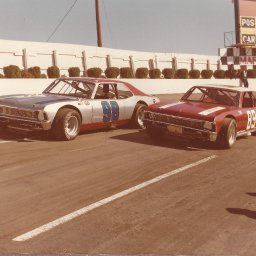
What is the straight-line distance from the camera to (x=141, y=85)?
30469 millimetres

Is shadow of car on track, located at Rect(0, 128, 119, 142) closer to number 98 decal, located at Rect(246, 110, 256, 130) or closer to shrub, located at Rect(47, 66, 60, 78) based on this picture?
number 98 decal, located at Rect(246, 110, 256, 130)

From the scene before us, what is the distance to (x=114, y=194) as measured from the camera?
212 inches

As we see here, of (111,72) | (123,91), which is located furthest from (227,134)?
(111,72)

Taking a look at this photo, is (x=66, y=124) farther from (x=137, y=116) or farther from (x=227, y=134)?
(x=227, y=134)

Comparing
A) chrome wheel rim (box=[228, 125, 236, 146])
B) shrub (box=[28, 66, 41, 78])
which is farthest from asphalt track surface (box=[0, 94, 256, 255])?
shrub (box=[28, 66, 41, 78])

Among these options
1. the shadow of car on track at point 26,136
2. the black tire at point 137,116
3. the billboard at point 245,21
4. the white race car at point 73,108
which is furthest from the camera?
the billboard at point 245,21

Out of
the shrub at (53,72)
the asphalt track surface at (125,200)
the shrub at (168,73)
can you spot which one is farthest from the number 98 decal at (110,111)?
the shrub at (168,73)

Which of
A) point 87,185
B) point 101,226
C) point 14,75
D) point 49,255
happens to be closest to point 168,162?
point 87,185

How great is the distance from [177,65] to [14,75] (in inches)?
936

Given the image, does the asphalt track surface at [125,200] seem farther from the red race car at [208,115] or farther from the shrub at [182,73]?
the shrub at [182,73]

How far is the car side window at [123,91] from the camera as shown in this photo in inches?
432

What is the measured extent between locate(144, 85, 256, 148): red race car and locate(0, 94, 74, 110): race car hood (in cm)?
191

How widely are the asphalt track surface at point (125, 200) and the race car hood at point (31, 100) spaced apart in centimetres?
76

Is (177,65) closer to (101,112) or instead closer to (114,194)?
(101,112)
